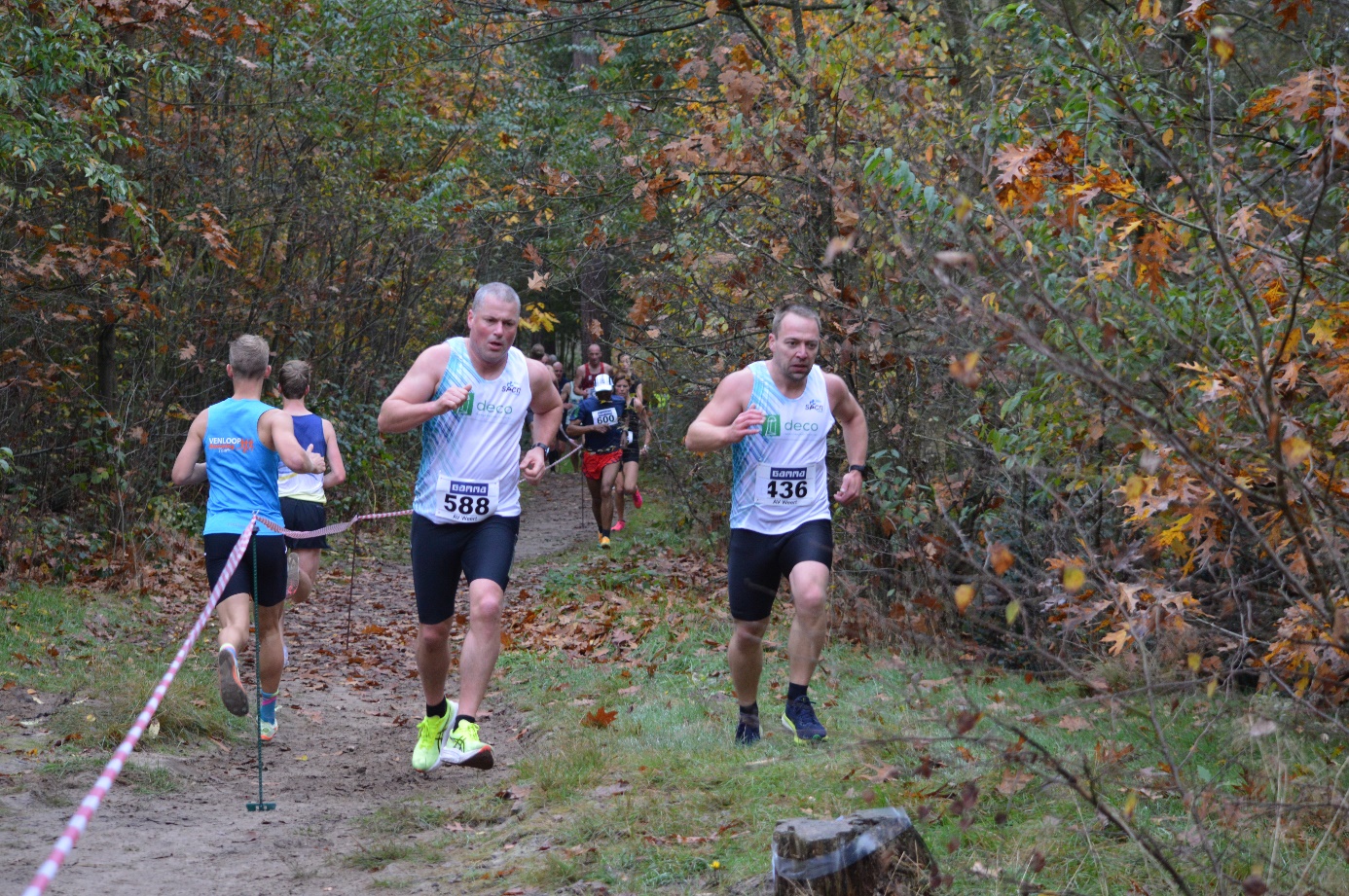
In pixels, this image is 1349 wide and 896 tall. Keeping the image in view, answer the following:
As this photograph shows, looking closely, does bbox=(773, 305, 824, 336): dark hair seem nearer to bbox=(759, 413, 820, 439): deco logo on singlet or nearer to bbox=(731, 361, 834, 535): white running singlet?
bbox=(731, 361, 834, 535): white running singlet

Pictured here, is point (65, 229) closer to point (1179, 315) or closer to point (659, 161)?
point (659, 161)

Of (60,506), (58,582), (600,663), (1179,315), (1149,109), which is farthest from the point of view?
(60,506)

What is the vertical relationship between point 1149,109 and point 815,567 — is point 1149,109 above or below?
above

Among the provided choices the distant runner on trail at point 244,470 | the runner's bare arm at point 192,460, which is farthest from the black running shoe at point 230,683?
the runner's bare arm at point 192,460

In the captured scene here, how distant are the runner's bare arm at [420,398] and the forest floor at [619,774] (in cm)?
172

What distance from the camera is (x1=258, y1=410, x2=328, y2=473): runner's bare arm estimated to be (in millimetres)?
6789

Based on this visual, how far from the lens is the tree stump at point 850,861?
3.94 m

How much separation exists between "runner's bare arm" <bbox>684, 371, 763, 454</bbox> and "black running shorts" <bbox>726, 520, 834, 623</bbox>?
0.52 metres

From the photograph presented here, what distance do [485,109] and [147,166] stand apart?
720 centimetres

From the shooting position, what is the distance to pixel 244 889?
4957 mm

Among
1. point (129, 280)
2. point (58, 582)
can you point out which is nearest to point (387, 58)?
point (129, 280)

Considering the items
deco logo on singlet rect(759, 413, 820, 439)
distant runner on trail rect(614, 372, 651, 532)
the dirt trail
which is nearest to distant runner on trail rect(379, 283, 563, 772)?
the dirt trail

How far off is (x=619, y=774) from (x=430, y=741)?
114cm

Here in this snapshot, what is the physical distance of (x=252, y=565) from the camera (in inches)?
275
